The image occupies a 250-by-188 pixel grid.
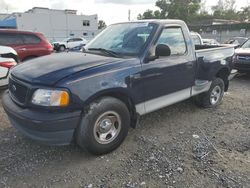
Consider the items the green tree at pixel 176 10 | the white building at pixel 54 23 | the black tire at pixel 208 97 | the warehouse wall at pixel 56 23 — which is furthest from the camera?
the green tree at pixel 176 10

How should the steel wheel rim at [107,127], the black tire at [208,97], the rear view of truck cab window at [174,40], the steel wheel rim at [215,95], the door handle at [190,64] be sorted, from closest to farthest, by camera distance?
1. the steel wheel rim at [107,127]
2. the rear view of truck cab window at [174,40]
3. the door handle at [190,64]
4. the black tire at [208,97]
5. the steel wheel rim at [215,95]

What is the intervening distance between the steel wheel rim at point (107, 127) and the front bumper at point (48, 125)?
373 millimetres

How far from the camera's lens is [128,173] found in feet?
10.4

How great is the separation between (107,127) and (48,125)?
0.87 m

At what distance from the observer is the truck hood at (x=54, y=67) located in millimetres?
3094

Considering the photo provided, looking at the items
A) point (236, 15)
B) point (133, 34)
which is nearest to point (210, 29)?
point (236, 15)

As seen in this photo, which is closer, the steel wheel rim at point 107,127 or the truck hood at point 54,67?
the truck hood at point 54,67

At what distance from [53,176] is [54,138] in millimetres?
468

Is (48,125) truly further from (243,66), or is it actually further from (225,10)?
(225,10)

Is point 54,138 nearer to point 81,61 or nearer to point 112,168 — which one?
point 112,168

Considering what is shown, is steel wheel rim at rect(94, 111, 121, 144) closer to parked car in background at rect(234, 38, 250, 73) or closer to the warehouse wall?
parked car in background at rect(234, 38, 250, 73)

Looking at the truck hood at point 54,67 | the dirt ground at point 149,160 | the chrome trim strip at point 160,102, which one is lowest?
the dirt ground at point 149,160

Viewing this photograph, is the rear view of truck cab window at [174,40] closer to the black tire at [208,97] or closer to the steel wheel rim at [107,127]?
the black tire at [208,97]

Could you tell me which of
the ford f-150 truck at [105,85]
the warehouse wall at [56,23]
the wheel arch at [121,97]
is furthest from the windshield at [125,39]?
the warehouse wall at [56,23]
